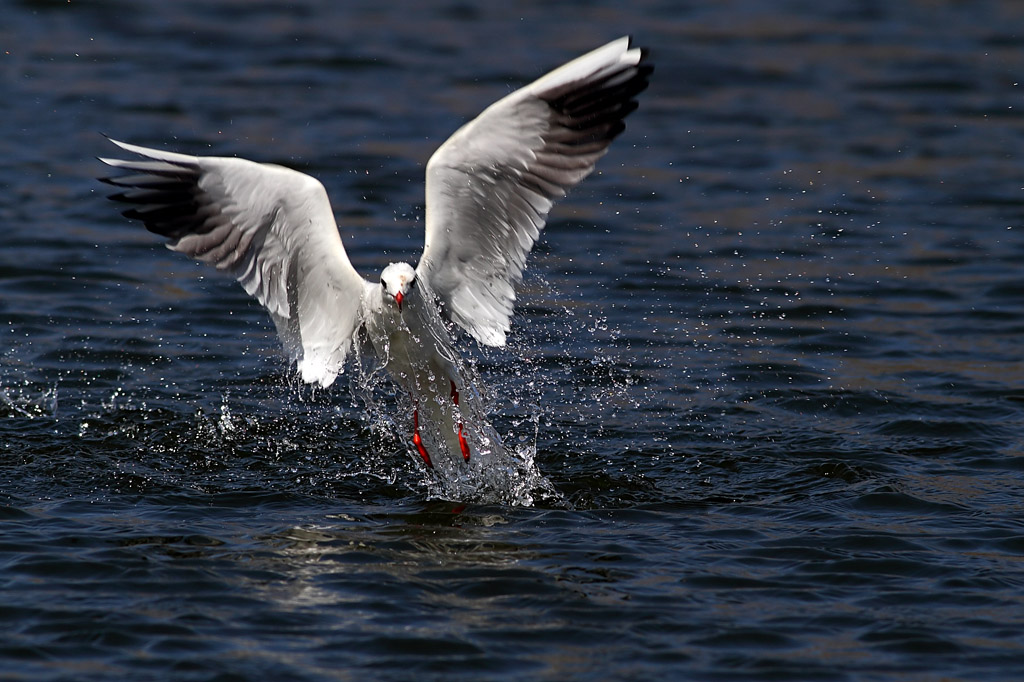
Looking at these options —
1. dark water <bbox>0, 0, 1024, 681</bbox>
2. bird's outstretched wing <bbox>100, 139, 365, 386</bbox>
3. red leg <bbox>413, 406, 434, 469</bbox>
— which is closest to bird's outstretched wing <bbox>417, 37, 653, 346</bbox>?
bird's outstretched wing <bbox>100, 139, 365, 386</bbox>

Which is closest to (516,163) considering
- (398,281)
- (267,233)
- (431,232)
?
(431,232)

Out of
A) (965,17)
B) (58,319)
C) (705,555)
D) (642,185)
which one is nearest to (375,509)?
(705,555)

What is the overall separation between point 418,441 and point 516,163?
1637 millimetres

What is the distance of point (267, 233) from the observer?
691 centimetres

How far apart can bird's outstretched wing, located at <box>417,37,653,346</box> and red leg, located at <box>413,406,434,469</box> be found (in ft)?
2.64

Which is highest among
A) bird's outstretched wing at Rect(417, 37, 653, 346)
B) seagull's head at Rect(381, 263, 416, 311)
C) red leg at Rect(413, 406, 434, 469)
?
bird's outstretched wing at Rect(417, 37, 653, 346)

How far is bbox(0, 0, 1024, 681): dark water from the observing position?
5789 mm

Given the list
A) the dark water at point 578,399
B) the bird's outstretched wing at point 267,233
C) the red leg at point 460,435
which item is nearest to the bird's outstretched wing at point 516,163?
the bird's outstretched wing at point 267,233

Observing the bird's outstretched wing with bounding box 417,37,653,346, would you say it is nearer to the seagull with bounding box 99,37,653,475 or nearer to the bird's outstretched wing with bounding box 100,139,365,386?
the seagull with bounding box 99,37,653,475

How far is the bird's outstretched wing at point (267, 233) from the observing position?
264 inches

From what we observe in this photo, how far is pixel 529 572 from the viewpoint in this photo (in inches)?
Result: 246

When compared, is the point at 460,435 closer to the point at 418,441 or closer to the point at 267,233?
the point at 418,441

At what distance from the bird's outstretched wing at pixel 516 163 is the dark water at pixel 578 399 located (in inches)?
46.9

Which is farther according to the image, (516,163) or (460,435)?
(460,435)
